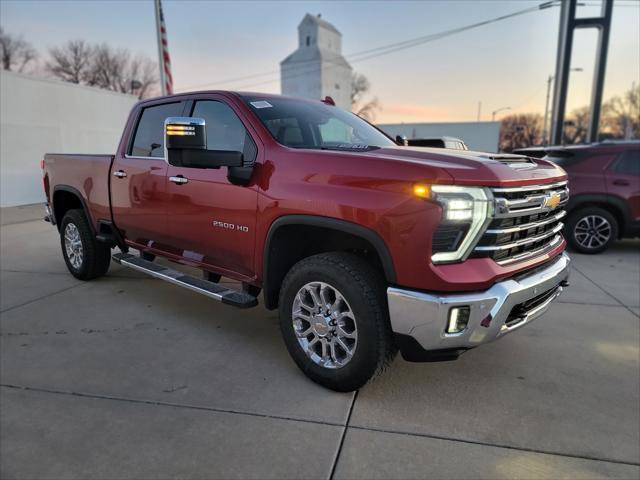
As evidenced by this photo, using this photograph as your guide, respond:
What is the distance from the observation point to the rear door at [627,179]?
6.95 m

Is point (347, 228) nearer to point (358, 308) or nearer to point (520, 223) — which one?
point (358, 308)

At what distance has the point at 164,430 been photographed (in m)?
2.60

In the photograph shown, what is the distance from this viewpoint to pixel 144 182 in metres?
4.21

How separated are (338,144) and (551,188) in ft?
5.05

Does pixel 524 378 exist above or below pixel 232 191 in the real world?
below

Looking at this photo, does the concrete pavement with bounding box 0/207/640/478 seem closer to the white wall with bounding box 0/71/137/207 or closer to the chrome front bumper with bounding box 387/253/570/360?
the chrome front bumper with bounding box 387/253/570/360

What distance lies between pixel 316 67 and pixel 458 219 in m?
63.5

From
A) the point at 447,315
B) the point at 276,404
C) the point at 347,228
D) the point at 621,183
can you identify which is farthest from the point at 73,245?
the point at 621,183

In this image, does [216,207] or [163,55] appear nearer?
[216,207]

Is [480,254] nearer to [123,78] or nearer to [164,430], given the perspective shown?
[164,430]

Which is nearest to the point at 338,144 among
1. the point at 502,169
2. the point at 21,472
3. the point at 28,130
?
the point at 502,169

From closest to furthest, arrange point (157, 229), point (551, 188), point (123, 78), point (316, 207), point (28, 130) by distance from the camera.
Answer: point (316, 207), point (551, 188), point (157, 229), point (28, 130), point (123, 78)

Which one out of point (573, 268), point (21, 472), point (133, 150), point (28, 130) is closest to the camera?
point (21, 472)

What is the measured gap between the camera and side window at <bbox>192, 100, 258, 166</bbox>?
3.34 m
